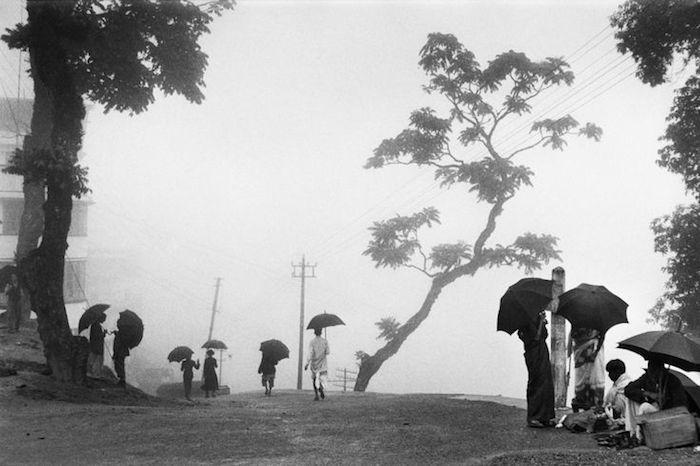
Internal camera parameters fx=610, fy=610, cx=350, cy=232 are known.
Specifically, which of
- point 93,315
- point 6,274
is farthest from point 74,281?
point 93,315

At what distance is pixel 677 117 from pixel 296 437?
16.1 m

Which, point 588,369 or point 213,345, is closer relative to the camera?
point 588,369

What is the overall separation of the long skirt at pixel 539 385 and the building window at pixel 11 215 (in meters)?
30.5

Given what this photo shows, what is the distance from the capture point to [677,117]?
1883cm

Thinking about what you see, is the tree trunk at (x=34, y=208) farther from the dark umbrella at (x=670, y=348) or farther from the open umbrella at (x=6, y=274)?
the dark umbrella at (x=670, y=348)

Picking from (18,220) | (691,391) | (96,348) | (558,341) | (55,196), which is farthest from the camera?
(18,220)

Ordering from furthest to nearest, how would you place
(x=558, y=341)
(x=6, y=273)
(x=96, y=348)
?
1. (x=6, y=273)
2. (x=96, y=348)
3. (x=558, y=341)

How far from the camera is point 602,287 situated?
9.27 meters

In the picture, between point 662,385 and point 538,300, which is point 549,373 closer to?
point 538,300

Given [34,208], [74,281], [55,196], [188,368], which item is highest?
[34,208]

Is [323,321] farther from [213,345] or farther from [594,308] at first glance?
[594,308]

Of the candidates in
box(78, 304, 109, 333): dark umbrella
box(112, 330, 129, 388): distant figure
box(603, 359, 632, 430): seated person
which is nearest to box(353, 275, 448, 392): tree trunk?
box(112, 330, 129, 388): distant figure

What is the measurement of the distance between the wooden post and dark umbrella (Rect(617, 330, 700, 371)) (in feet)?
8.67

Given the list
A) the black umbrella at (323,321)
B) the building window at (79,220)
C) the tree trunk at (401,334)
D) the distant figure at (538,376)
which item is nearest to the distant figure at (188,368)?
the black umbrella at (323,321)
